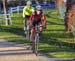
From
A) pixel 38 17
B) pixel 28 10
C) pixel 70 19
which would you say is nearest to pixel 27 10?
pixel 28 10

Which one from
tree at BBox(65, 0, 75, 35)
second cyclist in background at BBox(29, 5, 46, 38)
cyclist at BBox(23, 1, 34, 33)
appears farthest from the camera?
tree at BBox(65, 0, 75, 35)

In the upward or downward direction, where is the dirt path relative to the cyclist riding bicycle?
downward

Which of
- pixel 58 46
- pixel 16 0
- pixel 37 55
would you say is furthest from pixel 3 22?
pixel 16 0

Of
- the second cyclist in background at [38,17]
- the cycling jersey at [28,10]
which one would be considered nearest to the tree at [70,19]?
the cycling jersey at [28,10]

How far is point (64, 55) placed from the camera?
13.9 metres

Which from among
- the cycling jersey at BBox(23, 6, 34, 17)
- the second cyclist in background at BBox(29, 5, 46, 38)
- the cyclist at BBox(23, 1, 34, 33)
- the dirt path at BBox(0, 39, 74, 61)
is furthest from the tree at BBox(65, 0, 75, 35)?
the second cyclist in background at BBox(29, 5, 46, 38)

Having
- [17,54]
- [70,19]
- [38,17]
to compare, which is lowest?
[17,54]

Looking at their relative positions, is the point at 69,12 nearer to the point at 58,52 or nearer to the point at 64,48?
the point at 64,48

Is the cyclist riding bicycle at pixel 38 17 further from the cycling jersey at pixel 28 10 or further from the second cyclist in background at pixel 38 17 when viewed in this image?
the cycling jersey at pixel 28 10

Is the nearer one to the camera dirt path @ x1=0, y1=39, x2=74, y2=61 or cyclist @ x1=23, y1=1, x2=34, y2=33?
dirt path @ x1=0, y1=39, x2=74, y2=61

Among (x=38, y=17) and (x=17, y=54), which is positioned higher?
(x=38, y=17)

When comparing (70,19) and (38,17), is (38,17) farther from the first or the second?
(70,19)

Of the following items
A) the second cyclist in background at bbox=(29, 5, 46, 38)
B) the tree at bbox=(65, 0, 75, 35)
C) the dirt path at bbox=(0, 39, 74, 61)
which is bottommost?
the dirt path at bbox=(0, 39, 74, 61)

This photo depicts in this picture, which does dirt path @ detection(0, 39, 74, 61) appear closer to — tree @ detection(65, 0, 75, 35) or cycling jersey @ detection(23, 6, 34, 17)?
→ cycling jersey @ detection(23, 6, 34, 17)
